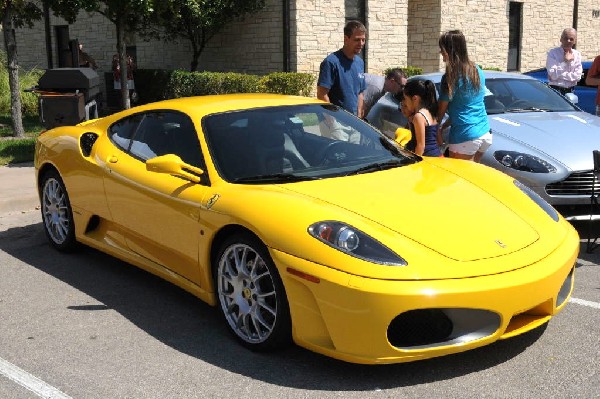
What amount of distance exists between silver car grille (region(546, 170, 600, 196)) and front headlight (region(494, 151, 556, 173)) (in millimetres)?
133

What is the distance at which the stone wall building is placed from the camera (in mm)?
16391

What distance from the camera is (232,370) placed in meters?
3.81

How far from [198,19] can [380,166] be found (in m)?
12.2

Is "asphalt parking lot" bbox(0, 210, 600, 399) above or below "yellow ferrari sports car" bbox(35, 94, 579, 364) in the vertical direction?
below

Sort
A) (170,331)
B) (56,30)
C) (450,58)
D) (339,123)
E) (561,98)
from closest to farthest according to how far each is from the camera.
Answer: (170,331)
(339,123)
(450,58)
(561,98)
(56,30)

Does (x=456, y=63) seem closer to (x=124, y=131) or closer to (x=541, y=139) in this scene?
(x=541, y=139)

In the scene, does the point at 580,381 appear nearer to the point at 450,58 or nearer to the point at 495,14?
the point at 450,58

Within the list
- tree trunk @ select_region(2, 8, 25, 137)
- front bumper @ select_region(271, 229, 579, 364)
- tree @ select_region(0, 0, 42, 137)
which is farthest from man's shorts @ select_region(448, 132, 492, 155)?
tree trunk @ select_region(2, 8, 25, 137)

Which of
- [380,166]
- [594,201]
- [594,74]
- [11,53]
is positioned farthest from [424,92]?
[11,53]

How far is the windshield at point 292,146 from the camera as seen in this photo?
174 inches

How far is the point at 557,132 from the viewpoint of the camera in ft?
22.4

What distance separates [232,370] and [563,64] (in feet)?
27.8

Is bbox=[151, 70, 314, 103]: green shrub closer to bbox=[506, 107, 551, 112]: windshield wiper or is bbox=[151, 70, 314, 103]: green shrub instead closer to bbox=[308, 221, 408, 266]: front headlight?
bbox=[506, 107, 551, 112]: windshield wiper

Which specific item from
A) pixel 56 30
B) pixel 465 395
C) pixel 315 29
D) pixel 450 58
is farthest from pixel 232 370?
pixel 56 30
